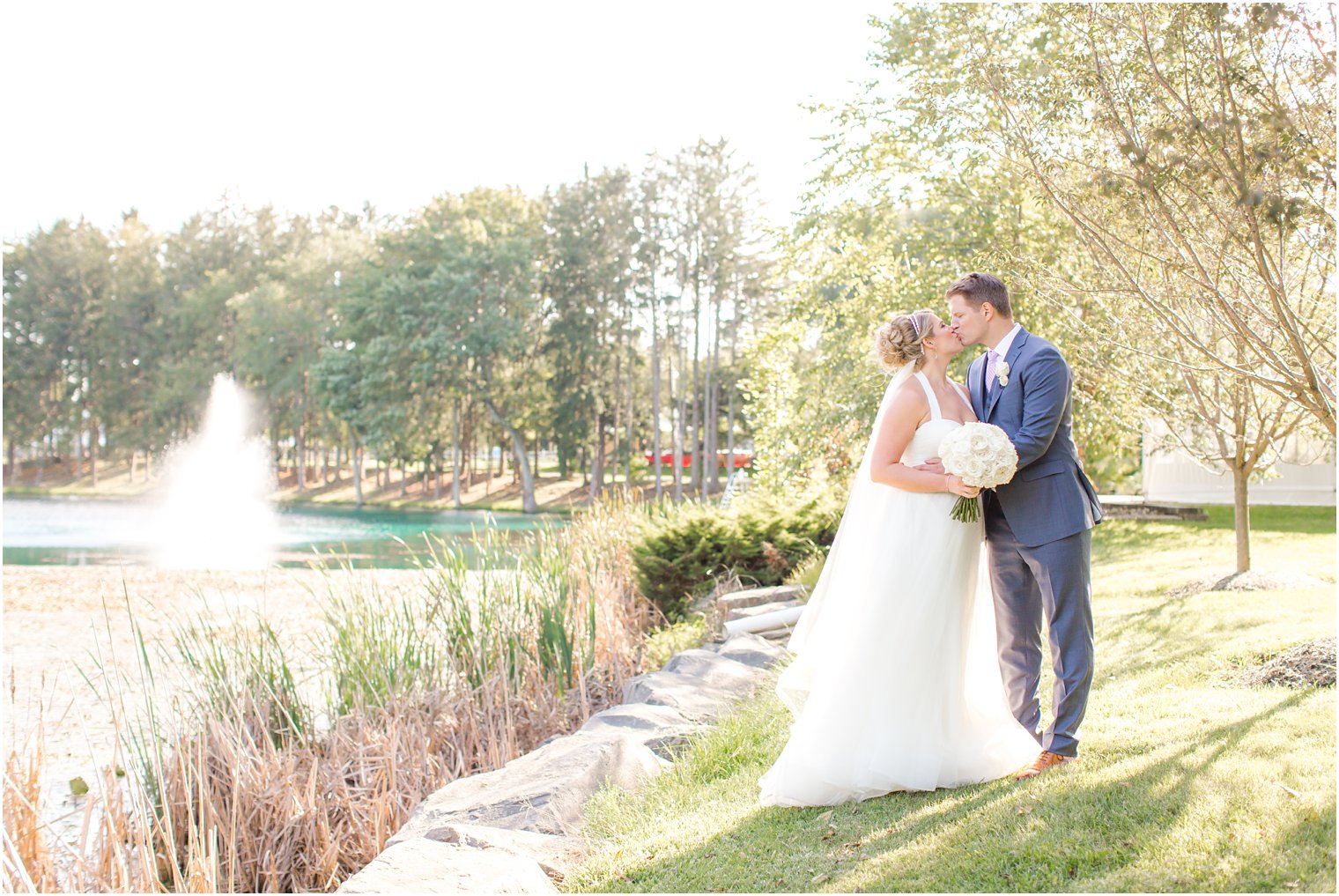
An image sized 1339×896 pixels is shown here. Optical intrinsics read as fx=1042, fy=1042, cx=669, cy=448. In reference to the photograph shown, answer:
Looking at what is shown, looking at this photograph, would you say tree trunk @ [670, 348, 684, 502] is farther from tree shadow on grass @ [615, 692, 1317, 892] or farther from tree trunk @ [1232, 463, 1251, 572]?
tree shadow on grass @ [615, 692, 1317, 892]

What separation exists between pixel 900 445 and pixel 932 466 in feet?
0.49

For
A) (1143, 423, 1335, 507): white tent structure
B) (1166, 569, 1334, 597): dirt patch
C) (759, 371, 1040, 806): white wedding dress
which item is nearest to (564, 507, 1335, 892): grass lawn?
(759, 371, 1040, 806): white wedding dress

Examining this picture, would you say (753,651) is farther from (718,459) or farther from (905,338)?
(718,459)

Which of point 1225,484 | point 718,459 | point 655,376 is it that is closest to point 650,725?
point 1225,484

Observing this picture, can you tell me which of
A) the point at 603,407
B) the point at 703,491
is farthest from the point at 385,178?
the point at 703,491

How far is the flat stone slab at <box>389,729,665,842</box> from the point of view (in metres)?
4.32

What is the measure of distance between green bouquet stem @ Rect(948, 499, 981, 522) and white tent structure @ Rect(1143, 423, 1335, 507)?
534 inches

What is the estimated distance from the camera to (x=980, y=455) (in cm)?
372

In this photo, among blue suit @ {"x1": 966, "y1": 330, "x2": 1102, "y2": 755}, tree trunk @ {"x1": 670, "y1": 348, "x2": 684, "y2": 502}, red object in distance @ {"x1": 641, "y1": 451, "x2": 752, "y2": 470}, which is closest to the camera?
blue suit @ {"x1": 966, "y1": 330, "x2": 1102, "y2": 755}

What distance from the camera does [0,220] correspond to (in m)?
4.44

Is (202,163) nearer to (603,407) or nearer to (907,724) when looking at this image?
(603,407)

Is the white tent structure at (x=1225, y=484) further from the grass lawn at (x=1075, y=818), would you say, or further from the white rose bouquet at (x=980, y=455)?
the white rose bouquet at (x=980, y=455)

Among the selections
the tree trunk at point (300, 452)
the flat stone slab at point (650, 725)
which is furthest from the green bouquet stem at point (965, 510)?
the tree trunk at point (300, 452)

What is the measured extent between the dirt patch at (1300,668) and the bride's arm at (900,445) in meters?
2.38
